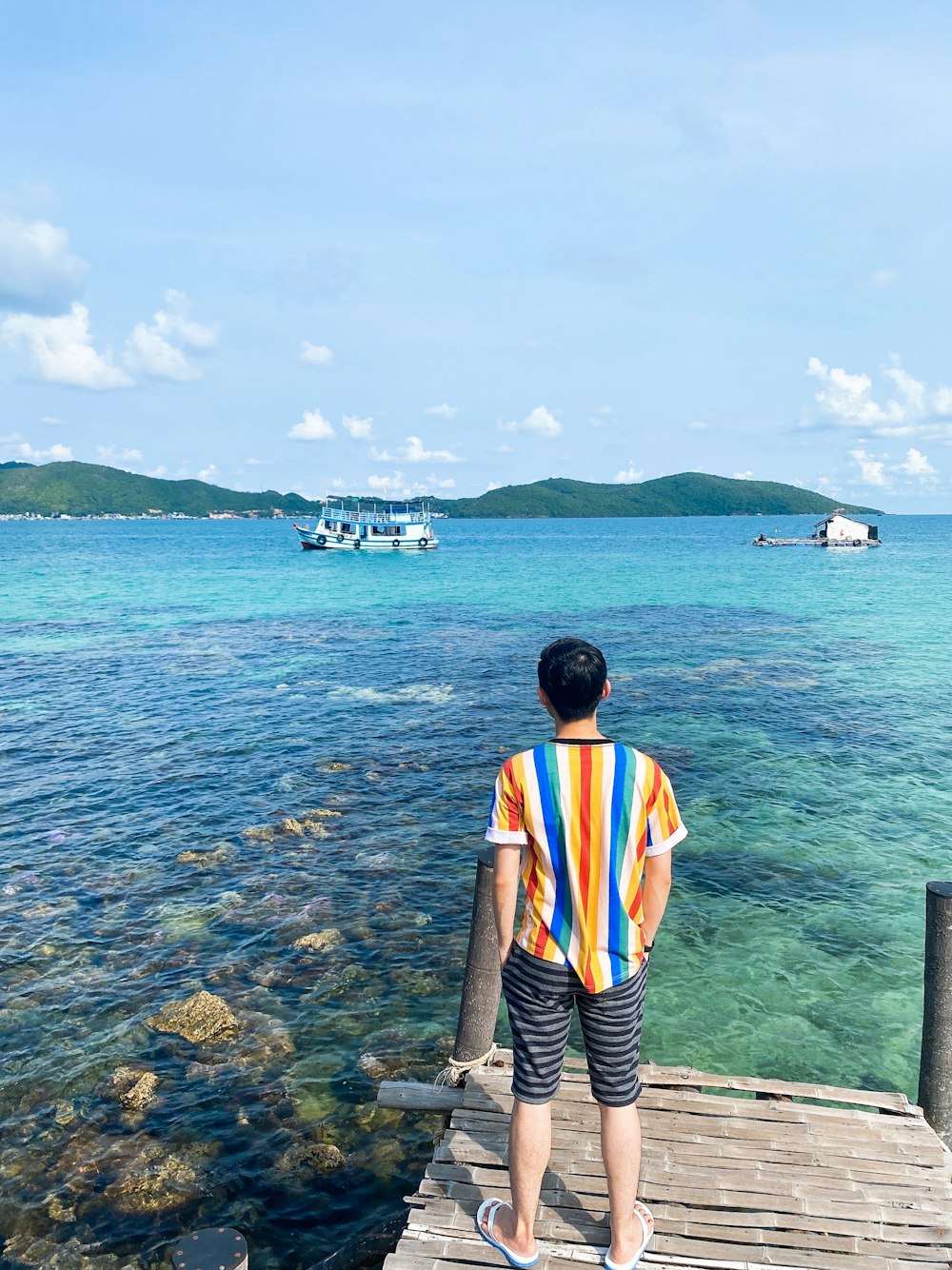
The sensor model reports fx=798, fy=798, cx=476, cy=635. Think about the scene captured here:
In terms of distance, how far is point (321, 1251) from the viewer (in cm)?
641

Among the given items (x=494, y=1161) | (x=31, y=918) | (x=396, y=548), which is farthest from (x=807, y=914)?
(x=396, y=548)

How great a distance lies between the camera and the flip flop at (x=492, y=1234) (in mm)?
4609

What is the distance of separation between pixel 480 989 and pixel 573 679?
3758 millimetres

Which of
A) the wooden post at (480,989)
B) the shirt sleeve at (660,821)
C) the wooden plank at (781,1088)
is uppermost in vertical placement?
the shirt sleeve at (660,821)

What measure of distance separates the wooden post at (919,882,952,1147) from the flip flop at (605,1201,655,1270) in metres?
2.66

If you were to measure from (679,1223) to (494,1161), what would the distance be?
127cm

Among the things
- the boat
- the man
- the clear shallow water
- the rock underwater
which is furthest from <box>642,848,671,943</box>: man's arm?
the boat

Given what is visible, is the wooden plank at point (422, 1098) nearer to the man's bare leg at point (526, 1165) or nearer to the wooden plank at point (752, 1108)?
the wooden plank at point (752, 1108)

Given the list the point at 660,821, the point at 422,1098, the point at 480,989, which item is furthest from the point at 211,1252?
the point at 480,989

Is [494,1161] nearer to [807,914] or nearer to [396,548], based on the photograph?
[807,914]

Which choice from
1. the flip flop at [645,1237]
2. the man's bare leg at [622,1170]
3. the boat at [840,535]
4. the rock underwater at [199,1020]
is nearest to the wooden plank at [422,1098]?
the flip flop at [645,1237]

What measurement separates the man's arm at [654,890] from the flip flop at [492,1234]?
208 cm

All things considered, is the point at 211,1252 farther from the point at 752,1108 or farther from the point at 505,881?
the point at 752,1108

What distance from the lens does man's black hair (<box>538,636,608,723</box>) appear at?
4.12 metres
